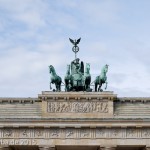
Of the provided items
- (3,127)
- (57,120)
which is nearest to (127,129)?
(57,120)

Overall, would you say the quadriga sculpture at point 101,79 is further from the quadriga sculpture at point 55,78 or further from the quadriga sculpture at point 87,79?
the quadriga sculpture at point 55,78

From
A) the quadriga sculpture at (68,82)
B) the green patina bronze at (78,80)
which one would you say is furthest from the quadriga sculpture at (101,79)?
the quadriga sculpture at (68,82)

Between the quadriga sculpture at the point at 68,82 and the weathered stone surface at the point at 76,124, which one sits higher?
the quadriga sculpture at the point at 68,82

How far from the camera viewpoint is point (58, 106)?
5159cm

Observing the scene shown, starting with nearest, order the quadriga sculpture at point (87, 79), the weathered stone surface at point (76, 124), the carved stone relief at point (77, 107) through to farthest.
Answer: the weathered stone surface at point (76, 124) → the carved stone relief at point (77, 107) → the quadriga sculpture at point (87, 79)

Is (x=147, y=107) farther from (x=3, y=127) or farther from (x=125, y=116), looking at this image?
(x=3, y=127)

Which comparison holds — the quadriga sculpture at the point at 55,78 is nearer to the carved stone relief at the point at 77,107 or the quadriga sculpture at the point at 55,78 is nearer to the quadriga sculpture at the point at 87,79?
the carved stone relief at the point at 77,107

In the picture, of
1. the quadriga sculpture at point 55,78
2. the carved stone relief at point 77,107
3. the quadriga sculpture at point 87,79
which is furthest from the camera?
the quadriga sculpture at point 55,78

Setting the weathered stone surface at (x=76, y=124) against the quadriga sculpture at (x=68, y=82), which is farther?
the quadriga sculpture at (x=68, y=82)

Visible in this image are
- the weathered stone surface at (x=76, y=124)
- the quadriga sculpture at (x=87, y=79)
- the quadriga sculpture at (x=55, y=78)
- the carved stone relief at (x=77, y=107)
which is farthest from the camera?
the quadriga sculpture at (x=55, y=78)

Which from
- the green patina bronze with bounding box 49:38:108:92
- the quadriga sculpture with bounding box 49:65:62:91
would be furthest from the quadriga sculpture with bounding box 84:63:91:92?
the quadriga sculpture with bounding box 49:65:62:91

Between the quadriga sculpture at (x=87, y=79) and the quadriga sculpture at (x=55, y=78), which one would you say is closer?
the quadriga sculpture at (x=87, y=79)

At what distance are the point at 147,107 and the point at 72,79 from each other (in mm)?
6037

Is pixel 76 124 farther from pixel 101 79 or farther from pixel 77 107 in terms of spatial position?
pixel 101 79
